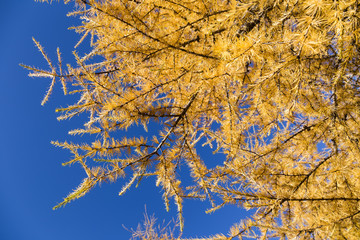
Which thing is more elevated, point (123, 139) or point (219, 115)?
point (219, 115)

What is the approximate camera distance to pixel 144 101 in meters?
1.59

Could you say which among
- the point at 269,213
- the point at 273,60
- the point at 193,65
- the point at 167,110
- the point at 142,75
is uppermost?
the point at 142,75

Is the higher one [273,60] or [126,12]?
[126,12]

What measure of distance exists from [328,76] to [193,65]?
3.27 ft

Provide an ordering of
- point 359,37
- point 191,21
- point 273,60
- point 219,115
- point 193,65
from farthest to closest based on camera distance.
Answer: point 219,115, point 191,21, point 193,65, point 273,60, point 359,37

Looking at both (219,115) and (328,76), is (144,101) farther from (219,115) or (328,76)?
(328,76)

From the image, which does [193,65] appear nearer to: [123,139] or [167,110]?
[167,110]

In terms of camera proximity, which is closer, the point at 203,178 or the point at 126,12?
the point at 126,12

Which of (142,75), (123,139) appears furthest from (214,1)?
(123,139)

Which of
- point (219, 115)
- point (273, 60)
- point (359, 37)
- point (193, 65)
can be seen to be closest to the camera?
point (359, 37)

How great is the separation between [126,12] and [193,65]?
0.60 m

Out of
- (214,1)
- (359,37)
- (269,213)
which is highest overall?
(214,1)

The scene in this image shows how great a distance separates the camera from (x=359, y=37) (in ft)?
3.20

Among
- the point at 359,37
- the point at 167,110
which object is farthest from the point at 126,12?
the point at 359,37
